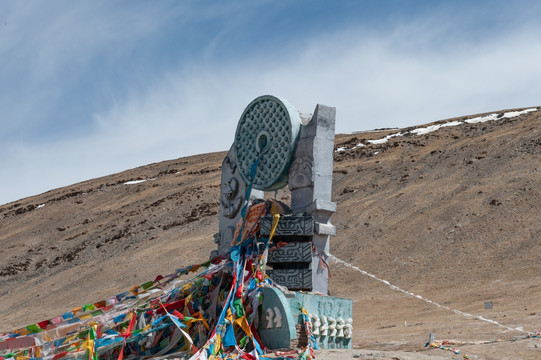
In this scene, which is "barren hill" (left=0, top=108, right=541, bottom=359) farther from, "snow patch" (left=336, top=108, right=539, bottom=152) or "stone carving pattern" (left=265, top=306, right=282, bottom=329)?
"stone carving pattern" (left=265, top=306, right=282, bottom=329)

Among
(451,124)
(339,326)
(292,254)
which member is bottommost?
(339,326)

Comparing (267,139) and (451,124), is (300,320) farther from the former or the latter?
(451,124)

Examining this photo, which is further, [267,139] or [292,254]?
[267,139]

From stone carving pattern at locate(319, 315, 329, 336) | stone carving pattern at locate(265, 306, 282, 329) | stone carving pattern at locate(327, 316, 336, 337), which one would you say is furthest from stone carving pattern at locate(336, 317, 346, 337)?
stone carving pattern at locate(265, 306, 282, 329)

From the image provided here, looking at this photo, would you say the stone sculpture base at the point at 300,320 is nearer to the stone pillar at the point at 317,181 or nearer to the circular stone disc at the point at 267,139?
the stone pillar at the point at 317,181

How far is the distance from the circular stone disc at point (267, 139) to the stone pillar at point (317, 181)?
8.4 inches

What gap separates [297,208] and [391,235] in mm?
22851

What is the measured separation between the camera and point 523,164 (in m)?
41.0

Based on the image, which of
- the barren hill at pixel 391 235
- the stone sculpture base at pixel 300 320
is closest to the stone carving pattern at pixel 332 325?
the stone sculpture base at pixel 300 320

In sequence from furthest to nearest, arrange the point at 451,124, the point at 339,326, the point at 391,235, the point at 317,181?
the point at 451,124
the point at 391,235
the point at 317,181
the point at 339,326

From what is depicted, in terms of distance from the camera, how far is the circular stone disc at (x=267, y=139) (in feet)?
49.5

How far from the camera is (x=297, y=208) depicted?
48.6 feet

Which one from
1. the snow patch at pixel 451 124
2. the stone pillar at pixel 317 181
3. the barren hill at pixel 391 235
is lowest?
the barren hill at pixel 391 235

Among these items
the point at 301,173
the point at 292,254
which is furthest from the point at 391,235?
the point at 292,254
